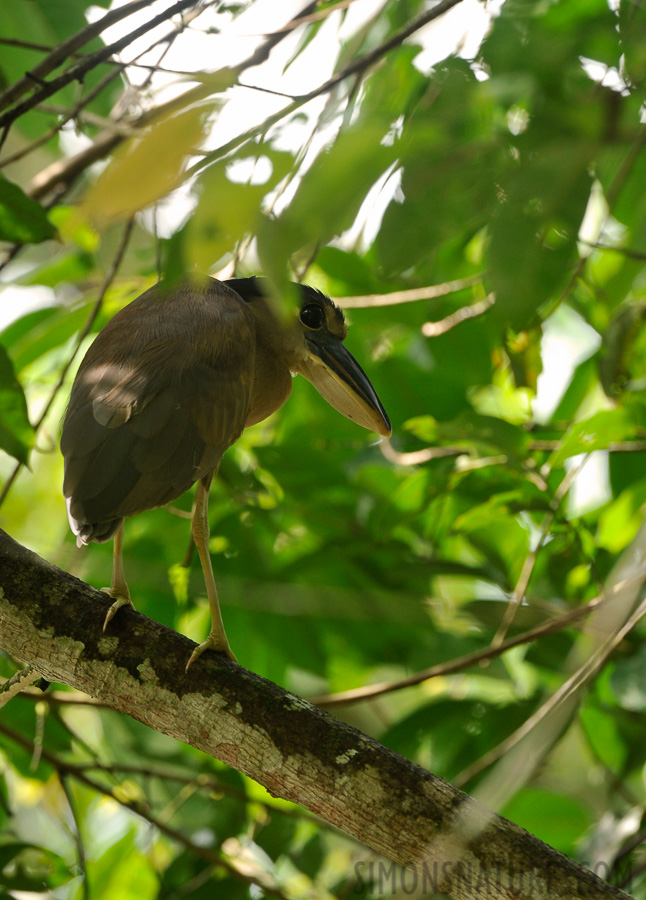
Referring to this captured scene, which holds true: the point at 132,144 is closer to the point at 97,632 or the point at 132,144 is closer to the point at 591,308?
the point at 97,632

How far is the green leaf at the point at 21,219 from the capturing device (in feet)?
5.90

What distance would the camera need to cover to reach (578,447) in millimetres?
1856

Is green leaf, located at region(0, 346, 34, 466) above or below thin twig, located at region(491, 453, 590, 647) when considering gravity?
above

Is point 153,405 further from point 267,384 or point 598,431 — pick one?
point 598,431

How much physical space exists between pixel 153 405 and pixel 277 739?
25.9 inches

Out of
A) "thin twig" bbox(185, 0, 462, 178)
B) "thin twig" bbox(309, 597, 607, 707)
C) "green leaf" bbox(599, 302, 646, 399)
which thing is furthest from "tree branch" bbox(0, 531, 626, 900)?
"green leaf" bbox(599, 302, 646, 399)

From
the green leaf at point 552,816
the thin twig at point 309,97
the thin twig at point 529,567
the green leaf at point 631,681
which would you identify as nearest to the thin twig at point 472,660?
the thin twig at point 529,567

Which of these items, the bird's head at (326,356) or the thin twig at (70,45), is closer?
the thin twig at (70,45)

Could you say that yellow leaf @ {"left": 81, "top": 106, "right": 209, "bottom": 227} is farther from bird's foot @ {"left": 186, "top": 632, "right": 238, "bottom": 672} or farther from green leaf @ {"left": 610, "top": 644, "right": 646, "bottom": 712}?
green leaf @ {"left": 610, "top": 644, "right": 646, "bottom": 712}

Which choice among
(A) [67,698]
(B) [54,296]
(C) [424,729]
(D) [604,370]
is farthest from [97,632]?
(B) [54,296]

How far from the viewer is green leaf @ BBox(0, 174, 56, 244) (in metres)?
1.80

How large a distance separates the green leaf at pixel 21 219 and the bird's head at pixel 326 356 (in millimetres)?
504

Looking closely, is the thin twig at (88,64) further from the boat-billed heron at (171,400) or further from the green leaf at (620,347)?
the green leaf at (620,347)

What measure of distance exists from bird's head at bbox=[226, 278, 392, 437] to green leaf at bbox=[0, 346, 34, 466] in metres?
0.64
